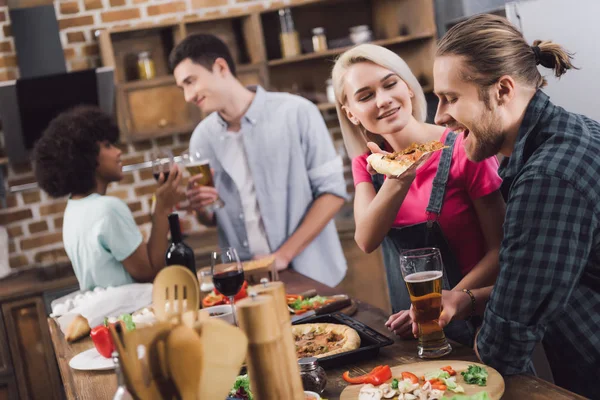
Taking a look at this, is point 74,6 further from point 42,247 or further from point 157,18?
point 42,247

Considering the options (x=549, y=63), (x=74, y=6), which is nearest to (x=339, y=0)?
(x=74, y=6)

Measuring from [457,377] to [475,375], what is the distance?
49 mm

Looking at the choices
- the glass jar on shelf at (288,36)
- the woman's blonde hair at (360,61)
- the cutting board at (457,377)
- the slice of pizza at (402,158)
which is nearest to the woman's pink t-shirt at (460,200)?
the woman's blonde hair at (360,61)

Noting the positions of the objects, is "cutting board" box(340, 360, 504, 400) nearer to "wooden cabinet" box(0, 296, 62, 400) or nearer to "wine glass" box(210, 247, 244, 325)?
"wine glass" box(210, 247, 244, 325)

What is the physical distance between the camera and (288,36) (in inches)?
179

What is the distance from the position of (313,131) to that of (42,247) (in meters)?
2.11

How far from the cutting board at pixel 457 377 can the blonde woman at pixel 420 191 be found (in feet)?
1.35

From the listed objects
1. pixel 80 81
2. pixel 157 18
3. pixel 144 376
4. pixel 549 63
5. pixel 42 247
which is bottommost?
pixel 42 247

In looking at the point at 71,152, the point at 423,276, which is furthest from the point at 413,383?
the point at 71,152

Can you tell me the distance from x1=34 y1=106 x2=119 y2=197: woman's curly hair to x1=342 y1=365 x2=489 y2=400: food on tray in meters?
1.87

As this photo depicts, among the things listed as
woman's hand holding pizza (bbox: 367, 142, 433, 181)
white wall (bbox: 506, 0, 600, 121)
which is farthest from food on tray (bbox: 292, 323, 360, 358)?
white wall (bbox: 506, 0, 600, 121)

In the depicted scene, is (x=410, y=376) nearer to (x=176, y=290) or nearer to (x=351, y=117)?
(x=176, y=290)

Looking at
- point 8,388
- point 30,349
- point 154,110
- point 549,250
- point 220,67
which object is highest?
point 220,67

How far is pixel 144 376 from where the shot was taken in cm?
102
